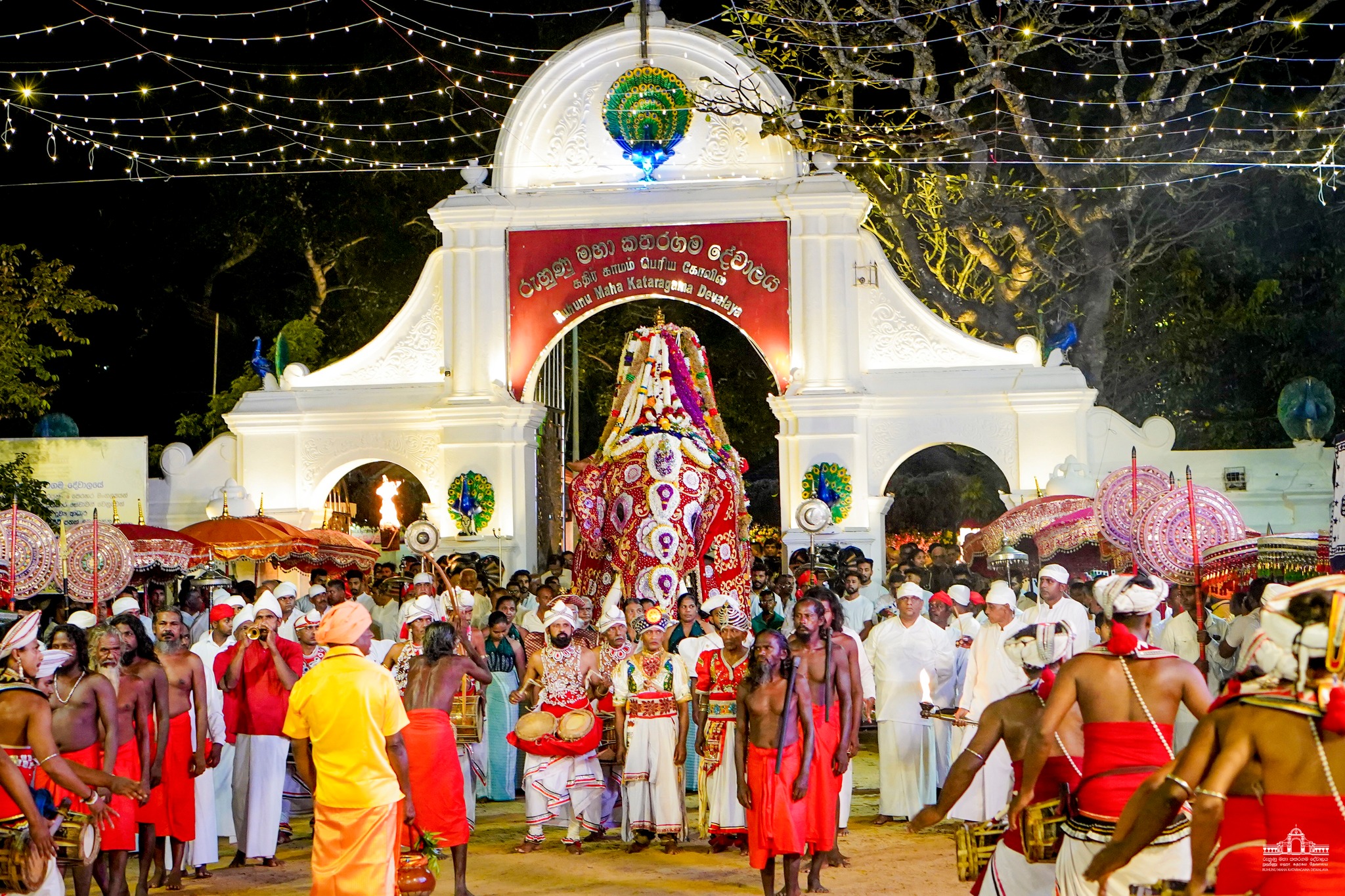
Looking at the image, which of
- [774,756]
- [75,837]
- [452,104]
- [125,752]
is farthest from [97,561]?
[452,104]

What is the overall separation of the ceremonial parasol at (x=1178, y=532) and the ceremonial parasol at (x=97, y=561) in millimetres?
7554

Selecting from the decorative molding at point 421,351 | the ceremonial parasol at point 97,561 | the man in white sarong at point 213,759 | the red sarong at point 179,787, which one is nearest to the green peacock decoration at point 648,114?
the decorative molding at point 421,351

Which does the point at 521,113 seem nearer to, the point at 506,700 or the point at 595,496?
the point at 595,496

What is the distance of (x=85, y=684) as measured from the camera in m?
7.31

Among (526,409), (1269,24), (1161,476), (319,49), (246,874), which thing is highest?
(319,49)

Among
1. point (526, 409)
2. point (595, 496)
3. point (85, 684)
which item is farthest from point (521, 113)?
point (85, 684)

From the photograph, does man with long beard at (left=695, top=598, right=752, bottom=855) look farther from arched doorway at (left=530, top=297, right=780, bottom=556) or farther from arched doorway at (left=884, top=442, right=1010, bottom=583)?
arched doorway at (left=530, top=297, right=780, bottom=556)

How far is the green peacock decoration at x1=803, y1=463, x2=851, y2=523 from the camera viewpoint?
58.4ft

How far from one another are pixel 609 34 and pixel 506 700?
8816mm

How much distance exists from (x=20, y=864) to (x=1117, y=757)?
12.7 ft

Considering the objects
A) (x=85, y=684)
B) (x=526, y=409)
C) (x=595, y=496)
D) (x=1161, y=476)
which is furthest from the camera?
(x=526, y=409)

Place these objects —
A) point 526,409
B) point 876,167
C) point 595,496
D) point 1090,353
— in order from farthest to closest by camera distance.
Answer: point 876,167 → point 1090,353 → point 526,409 → point 595,496

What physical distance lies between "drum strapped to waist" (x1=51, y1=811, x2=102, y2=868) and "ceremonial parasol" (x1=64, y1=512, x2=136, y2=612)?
6002mm

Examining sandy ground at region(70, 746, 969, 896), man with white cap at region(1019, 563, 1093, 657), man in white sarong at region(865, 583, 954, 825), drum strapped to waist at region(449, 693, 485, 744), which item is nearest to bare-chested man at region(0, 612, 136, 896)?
sandy ground at region(70, 746, 969, 896)
